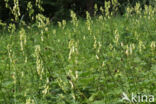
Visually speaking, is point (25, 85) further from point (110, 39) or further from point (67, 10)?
point (67, 10)

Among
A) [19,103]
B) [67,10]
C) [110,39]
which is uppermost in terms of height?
[67,10]

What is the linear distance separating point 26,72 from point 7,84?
26.6 inches

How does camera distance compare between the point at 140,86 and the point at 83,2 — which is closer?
the point at 140,86

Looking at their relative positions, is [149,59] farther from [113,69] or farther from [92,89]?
[92,89]

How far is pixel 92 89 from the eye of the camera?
10.4 feet

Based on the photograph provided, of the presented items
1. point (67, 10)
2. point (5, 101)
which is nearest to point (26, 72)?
point (5, 101)

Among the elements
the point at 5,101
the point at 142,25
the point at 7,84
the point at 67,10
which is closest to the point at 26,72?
the point at 7,84

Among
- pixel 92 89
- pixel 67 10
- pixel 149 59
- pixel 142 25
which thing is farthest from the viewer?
pixel 67 10

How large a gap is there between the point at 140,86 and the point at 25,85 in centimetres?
148

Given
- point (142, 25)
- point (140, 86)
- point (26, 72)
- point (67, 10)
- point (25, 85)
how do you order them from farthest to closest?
point (67, 10) < point (142, 25) < point (26, 72) < point (25, 85) < point (140, 86)

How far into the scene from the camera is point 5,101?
304cm

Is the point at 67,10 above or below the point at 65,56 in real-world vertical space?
above

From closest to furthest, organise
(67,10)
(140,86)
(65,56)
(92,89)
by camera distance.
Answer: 1. (140,86)
2. (92,89)
3. (65,56)
4. (67,10)

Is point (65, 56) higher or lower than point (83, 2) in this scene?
lower
